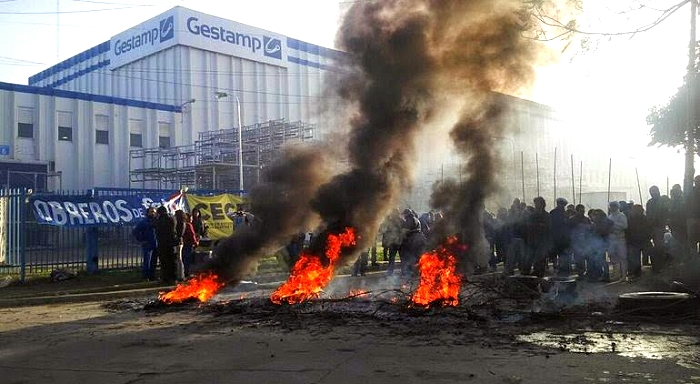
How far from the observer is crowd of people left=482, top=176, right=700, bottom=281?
1180cm

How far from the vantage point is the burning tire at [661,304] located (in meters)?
7.62

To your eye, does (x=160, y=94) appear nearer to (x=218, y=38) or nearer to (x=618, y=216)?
(x=218, y=38)

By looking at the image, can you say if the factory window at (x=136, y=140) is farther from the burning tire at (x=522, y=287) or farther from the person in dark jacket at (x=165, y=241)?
the burning tire at (x=522, y=287)

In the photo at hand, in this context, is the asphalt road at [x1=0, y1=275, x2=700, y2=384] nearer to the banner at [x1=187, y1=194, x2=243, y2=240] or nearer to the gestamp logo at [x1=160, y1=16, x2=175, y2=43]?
the banner at [x1=187, y1=194, x2=243, y2=240]

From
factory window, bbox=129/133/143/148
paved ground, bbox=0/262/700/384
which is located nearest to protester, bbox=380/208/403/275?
paved ground, bbox=0/262/700/384

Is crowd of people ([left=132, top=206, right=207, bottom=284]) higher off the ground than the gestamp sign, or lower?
lower

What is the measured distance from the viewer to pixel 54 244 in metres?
13.6

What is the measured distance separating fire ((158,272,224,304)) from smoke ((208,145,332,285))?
0.17 m

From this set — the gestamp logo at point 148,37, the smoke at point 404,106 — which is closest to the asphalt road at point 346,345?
the smoke at point 404,106

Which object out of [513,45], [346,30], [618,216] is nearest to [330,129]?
[346,30]

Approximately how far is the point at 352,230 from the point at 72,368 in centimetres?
551

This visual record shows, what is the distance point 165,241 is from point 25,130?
21.1m

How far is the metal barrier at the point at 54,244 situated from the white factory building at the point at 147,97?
13.6m

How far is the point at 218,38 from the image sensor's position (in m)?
36.3
